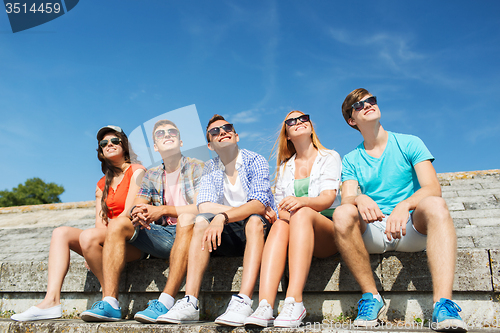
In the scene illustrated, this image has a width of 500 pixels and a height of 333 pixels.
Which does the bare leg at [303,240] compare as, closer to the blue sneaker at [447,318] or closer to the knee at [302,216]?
the knee at [302,216]

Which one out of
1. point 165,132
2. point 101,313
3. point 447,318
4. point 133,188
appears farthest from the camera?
point 133,188

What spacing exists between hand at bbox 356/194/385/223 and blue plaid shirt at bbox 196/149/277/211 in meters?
0.66

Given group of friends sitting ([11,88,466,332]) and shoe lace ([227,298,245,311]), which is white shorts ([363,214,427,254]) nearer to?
group of friends sitting ([11,88,466,332])

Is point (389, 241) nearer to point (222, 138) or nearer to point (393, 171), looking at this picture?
point (393, 171)

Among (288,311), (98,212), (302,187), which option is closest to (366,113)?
(302,187)

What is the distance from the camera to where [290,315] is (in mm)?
1938

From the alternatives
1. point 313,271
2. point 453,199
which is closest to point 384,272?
point 313,271

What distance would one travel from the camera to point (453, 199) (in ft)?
15.9

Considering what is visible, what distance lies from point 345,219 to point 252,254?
0.64 metres

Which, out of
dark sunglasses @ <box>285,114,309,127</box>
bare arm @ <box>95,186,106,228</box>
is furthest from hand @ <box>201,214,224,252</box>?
bare arm @ <box>95,186,106,228</box>

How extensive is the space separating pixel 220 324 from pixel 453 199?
419cm

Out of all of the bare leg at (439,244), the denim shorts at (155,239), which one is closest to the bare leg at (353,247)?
the bare leg at (439,244)

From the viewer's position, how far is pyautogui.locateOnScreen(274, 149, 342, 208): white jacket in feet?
8.59

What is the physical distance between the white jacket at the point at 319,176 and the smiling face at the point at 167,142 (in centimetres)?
92
